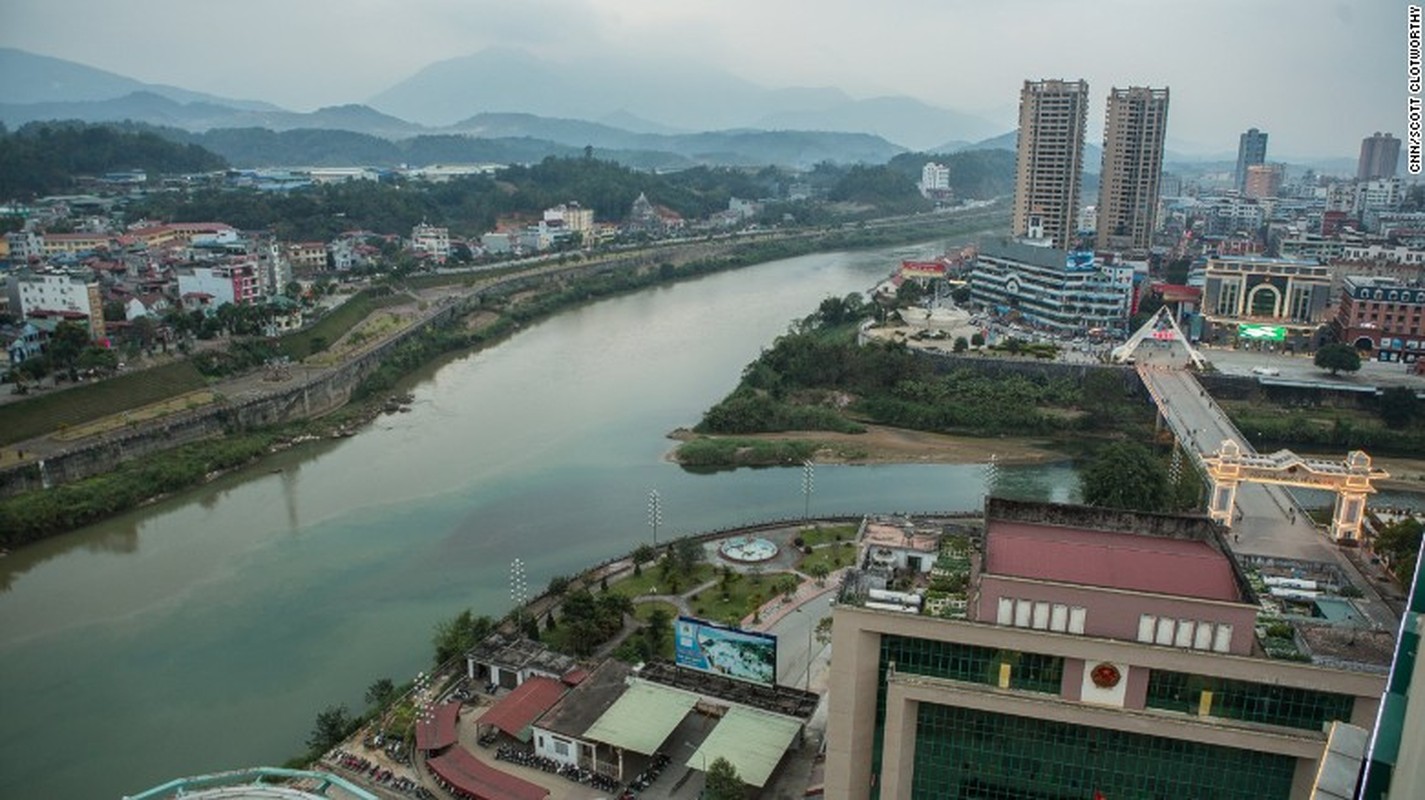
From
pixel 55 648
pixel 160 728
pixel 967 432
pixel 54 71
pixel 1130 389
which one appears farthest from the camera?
pixel 54 71

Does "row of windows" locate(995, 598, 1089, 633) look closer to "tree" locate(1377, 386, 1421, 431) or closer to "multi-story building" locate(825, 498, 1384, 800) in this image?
"multi-story building" locate(825, 498, 1384, 800)

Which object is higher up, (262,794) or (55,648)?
(262,794)

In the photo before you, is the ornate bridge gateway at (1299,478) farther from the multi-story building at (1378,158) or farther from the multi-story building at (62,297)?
the multi-story building at (1378,158)

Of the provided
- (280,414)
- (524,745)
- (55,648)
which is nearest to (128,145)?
(280,414)

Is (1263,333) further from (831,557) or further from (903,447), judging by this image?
(831,557)

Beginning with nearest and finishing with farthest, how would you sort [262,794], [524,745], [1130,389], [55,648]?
[262,794], [524,745], [55,648], [1130,389]

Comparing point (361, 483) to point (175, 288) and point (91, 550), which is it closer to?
point (91, 550)

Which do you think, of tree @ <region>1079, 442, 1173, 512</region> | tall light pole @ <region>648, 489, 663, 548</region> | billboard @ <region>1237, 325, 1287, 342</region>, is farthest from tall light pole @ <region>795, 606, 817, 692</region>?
billboard @ <region>1237, 325, 1287, 342</region>

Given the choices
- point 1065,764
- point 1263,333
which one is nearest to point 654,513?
point 1065,764

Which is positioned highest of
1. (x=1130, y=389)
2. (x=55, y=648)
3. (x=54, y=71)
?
(x=54, y=71)
